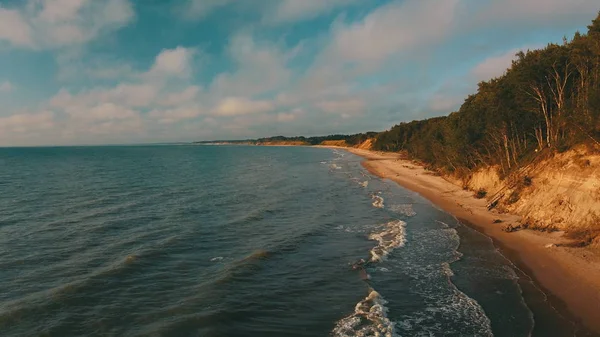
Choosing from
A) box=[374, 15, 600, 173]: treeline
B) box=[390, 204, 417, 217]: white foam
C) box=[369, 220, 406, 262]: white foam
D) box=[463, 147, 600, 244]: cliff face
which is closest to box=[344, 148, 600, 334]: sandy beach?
box=[463, 147, 600, 244]: cliff face

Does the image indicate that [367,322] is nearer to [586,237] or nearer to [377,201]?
[586,237]

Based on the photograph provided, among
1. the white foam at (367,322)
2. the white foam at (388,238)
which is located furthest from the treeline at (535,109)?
the white foam at (367,322)

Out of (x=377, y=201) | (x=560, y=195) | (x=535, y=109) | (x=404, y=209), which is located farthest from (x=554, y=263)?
(x=377, y=201)

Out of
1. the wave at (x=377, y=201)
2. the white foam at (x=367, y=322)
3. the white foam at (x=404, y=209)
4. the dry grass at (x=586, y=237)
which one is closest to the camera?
the white foam at (x=367, y=322)

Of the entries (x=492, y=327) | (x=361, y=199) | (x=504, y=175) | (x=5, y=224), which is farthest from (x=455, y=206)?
(x=5, y=224)

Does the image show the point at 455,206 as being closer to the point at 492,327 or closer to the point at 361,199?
the point at 361,199

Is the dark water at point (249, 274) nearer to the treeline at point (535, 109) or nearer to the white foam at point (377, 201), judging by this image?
the white foam at point (377, 201)

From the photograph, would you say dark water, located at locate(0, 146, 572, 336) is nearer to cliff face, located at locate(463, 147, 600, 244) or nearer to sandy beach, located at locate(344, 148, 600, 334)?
sandy beach, located at locate(344, 148, 600, 334)
